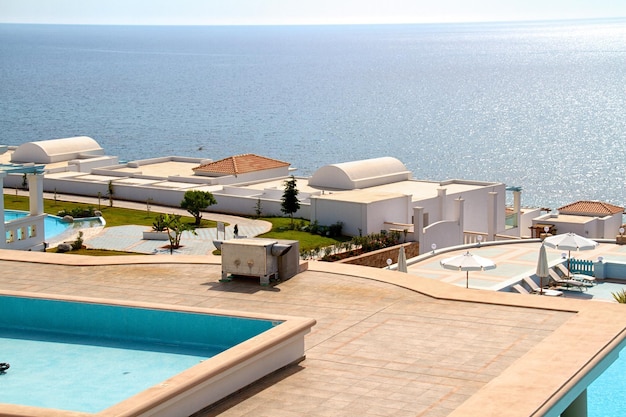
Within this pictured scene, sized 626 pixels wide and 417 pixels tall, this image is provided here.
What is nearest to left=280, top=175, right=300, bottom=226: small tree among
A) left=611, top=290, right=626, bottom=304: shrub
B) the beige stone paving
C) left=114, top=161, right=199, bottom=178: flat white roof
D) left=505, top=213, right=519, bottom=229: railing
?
left=505, top=213, right=519, bottom=229: railing

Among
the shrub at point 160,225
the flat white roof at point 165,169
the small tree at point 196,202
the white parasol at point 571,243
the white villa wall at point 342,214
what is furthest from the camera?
the flat white roof at point 165,169

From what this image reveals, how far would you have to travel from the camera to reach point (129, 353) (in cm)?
1642

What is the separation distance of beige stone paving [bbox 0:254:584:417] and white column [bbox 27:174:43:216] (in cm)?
1739

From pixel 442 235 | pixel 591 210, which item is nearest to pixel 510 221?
pixel 591 210

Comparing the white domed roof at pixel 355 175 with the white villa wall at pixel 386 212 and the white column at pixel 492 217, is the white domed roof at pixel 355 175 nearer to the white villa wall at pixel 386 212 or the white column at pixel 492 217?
the white villa wall at pixel 386 212

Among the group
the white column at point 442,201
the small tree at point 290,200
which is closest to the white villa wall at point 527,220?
the white column at point 442,201

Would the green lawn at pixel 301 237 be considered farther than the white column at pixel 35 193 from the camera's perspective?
Yes

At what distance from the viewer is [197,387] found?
1341 cm

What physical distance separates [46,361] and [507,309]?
7.61 metres

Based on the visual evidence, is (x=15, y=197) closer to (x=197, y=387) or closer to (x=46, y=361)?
(x=46, y=361)

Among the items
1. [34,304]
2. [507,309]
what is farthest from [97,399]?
[507,309]

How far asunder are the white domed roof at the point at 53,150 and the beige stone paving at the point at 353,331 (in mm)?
38774

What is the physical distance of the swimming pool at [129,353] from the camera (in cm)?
1359

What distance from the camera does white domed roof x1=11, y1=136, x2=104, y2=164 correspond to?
2360 inches
